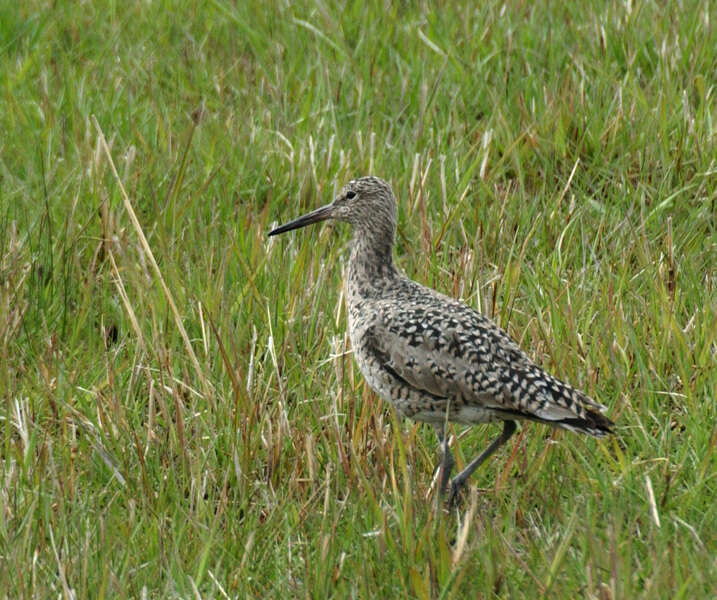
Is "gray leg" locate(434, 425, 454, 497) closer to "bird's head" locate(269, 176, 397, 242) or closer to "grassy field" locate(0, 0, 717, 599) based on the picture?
"grassy field" locate(0, 0, 717, 599)

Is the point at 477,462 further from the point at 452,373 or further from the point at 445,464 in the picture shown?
the point at 452,373

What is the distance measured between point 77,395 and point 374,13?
3981 mm

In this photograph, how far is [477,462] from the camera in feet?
15.3

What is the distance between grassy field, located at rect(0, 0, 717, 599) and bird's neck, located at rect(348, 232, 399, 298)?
310mm

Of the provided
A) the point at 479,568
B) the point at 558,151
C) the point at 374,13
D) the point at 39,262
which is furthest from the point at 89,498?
the point at 374,13

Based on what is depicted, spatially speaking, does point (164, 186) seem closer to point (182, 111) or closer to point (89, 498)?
point (182, 111)

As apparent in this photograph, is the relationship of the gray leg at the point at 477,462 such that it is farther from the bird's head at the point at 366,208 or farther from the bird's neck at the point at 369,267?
Result: the bird's head at the point at 366,208

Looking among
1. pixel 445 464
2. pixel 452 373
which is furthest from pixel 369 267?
pixel 445 464

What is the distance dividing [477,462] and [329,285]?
58.7 inches

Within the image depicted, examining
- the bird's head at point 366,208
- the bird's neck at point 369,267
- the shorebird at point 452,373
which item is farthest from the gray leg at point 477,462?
the bird's head at point 366,208

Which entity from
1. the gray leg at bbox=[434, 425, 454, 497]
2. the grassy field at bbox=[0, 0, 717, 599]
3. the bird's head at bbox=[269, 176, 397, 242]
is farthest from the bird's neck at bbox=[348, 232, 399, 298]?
the gray leg at bbox=[434, 425, 454, 497]

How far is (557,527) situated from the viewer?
418 centimetres

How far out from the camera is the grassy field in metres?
4.07

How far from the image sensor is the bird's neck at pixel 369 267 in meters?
5.24
